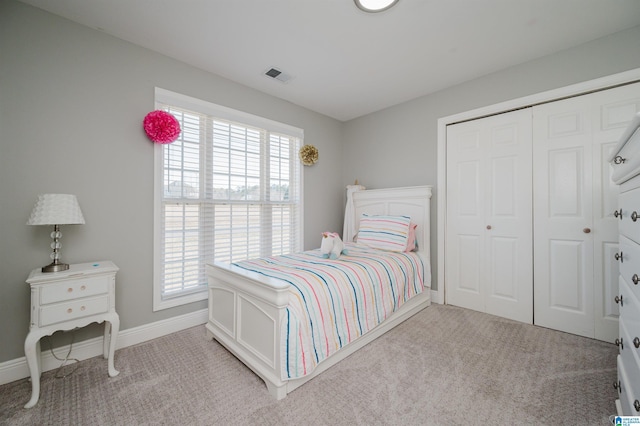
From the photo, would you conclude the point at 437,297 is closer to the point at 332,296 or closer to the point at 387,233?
the point at 387,233

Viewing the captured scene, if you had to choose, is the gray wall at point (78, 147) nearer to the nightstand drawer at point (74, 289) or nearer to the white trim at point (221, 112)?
the white trim at point (221, 112)

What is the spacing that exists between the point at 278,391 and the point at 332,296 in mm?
643

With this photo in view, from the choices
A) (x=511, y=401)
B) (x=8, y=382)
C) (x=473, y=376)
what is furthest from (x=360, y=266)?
(x=8, y=382)

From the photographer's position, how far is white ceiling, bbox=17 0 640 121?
6.12 feet

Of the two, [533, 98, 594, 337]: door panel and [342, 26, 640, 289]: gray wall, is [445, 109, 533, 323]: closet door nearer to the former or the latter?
[533, 98, 594, 337]: door panel

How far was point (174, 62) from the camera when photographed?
2.49 metres

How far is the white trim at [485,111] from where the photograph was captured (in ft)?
7.14

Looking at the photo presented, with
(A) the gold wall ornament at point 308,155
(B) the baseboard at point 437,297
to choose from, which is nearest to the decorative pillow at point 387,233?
(B) the baseboard at point 437,297

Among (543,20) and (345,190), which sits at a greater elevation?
(543,20)

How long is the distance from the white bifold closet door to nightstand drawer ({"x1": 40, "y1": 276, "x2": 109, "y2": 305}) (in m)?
3.69

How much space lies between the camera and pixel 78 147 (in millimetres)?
2012

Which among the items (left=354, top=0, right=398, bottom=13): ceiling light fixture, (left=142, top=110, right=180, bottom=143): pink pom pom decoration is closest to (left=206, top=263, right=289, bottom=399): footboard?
(left=142, top=110, right=180, bottom=143): pink pom pom decoration

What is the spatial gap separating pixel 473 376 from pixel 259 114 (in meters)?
3.17

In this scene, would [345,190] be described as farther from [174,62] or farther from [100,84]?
[100,84]
